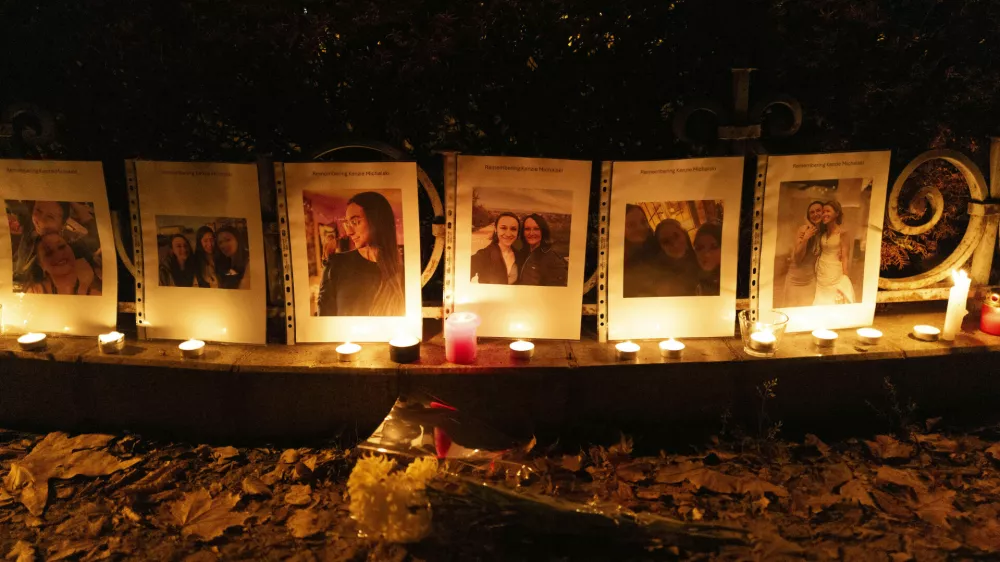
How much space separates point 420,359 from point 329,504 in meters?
0.84

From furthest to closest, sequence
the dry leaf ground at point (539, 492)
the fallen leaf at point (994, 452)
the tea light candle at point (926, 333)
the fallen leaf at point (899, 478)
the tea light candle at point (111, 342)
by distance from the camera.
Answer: the tea light candle at point (926, 333) → the tea light candle at point (111, 342) → the fallen leaf at point (994, 452) → the fallen leaf at point (899, 478) → the dry leaf ground at point (539, 492)

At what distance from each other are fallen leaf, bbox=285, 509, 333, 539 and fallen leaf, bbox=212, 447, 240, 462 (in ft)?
2.16

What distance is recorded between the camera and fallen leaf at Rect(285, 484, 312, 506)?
3.16 metres

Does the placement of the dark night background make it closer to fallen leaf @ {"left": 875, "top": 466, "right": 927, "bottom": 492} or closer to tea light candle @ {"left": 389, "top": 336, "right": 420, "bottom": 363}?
tea light candle @ {"left": 389, "top": 336, "right": 420, "bottom": 363}

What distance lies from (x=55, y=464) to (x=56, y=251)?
122 centimetres

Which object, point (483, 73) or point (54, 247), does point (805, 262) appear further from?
point (54, 247)

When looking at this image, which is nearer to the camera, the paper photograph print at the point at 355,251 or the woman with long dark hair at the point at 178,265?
the paper photograph print at the point at 355,251

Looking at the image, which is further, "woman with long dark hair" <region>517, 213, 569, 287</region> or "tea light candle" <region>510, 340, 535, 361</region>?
"woman with long dark hair" <region>517, 213, 569, 287</region>

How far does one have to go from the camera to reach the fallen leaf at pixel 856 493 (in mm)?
3086

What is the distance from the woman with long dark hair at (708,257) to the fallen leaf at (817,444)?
885 millimetres

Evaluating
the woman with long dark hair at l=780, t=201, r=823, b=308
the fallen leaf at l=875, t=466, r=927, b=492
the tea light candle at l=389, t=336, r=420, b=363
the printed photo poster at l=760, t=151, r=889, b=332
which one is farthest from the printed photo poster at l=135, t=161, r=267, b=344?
the fallen leaf at l=875, t=466, r=927, b=492

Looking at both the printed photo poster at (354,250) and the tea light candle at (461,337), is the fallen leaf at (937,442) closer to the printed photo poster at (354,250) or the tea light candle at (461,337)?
the tea light candle at (461,337)

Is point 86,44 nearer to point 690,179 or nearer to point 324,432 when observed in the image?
point 324,432

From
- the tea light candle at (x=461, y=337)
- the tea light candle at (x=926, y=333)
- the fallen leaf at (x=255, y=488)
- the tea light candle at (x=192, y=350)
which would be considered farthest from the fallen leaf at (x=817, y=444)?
the tea light candle at (x=192, y=350)
